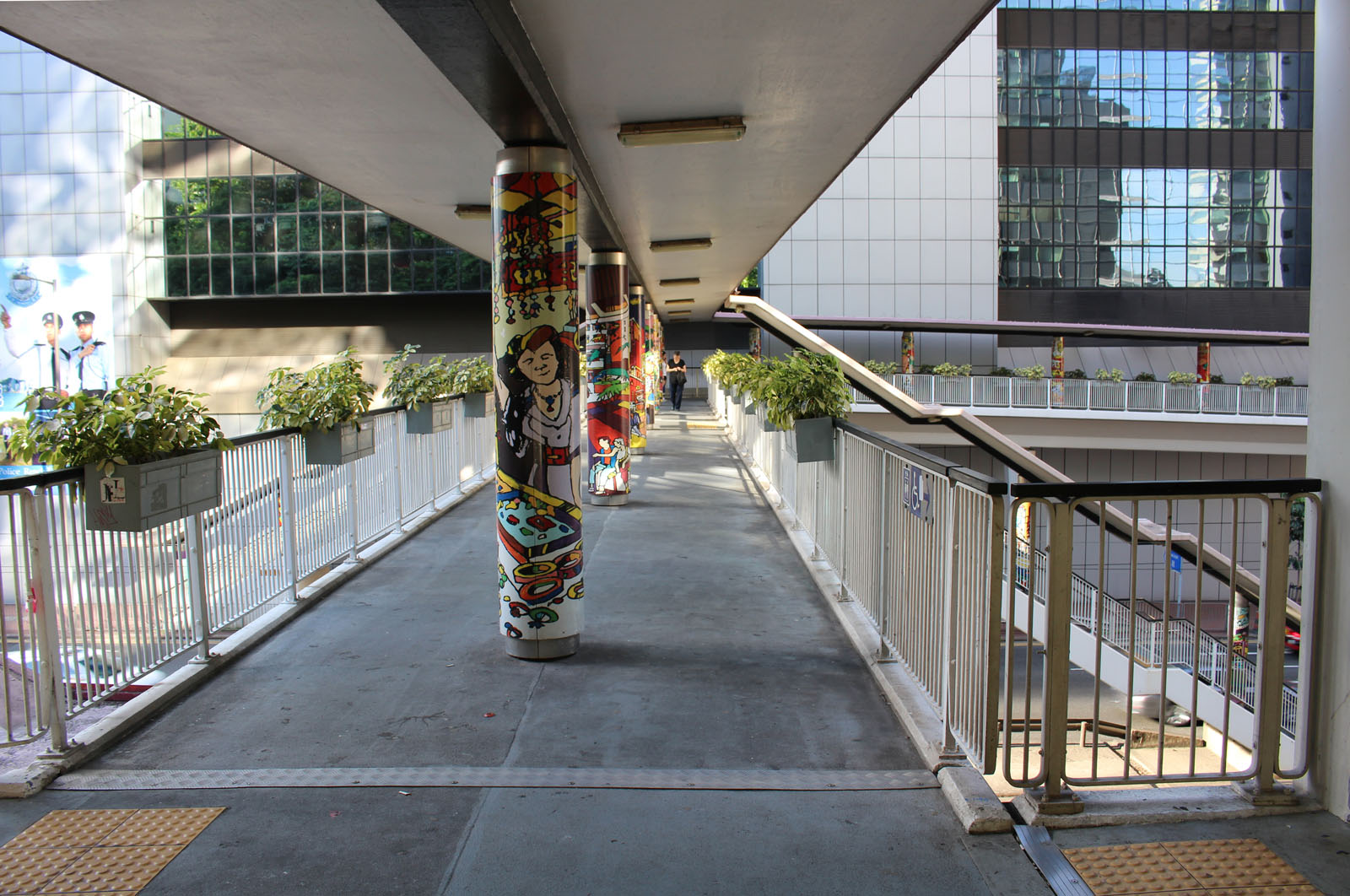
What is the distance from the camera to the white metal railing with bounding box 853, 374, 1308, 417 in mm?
30469

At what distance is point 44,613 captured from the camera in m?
4.27

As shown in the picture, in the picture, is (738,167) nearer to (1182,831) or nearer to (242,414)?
(1182,831)

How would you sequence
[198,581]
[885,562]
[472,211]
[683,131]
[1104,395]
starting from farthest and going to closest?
[1104,395]
[472,211]
[683,131]
[198,581]
[885,562]

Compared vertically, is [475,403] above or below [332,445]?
Answer: above

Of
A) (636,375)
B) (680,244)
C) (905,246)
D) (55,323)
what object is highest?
(905,246)

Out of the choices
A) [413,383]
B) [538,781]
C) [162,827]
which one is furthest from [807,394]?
[162,827]

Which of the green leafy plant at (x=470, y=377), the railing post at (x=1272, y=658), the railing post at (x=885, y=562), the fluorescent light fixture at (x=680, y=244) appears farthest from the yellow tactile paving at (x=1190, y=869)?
the fluorescent light fixture at (x=680, y=244)

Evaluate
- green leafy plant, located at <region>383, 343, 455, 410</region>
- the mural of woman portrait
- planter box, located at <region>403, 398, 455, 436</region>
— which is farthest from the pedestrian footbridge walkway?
green leafy plant, located at <region>383, 343, 455, 410</region>

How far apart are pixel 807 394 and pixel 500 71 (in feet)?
11.9

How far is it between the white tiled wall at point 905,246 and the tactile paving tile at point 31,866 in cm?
4208

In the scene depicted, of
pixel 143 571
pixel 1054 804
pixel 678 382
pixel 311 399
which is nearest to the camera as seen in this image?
pixel 1054 804

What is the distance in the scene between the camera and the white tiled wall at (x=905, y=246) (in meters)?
44.3

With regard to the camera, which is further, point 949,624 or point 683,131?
point 683,131

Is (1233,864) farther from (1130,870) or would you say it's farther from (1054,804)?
(1054,804)
